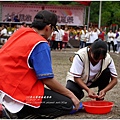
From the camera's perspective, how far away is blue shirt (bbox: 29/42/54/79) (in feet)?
14.1

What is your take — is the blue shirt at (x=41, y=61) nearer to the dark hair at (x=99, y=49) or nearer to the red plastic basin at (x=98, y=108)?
the dark hair at (x=99, y=49)

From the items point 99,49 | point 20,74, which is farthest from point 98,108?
point 20,74

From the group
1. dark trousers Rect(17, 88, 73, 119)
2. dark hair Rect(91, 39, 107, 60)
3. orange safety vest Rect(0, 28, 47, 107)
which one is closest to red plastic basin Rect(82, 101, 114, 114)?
dark trousers Rect(17, 88, 73, 119)

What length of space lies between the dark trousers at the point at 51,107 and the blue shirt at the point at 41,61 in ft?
1.26

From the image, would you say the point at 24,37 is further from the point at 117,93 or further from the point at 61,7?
the point at 61,7

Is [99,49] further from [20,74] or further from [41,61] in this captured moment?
[20,74]

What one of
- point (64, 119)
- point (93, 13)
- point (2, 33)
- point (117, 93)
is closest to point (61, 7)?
point (2, 33)

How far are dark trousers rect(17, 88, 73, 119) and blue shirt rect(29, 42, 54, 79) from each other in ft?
1.26

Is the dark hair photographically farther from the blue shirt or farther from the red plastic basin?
the blue shirt

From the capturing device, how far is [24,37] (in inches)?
177

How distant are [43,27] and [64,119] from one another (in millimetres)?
1178

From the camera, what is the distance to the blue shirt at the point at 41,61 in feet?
→ 14.1

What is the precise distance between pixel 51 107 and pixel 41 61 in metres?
0.75

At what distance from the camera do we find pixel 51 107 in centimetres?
483
